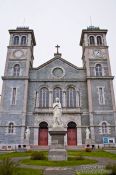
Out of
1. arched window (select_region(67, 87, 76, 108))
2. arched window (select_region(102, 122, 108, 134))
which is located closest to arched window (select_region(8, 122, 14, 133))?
arched window (select_region(67, 87, 76, 108))

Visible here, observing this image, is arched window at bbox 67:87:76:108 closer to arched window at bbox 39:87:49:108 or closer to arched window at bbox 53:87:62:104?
arched window at bbox 53:87:62:104

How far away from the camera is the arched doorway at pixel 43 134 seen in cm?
3366

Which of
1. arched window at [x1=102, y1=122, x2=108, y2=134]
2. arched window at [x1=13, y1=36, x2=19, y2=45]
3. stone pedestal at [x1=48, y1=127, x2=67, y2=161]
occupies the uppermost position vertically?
arched window at [x1=13, y1=36, x2=19, y2=45]

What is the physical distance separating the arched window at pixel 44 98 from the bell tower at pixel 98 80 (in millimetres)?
7324

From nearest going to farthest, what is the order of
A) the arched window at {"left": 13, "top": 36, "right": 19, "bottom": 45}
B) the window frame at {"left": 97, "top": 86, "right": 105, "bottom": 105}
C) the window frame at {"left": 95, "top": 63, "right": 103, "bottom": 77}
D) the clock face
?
the window frame at {"left": 97, "top": 86, "right": 105, "bottom": 105}
the window frame at {"left": 95, "top": 63, "right": 103, "bottom": 77}
the clock face
the arched window at {"left": 13, "top": 36, "right": 19, "bottom": 45}

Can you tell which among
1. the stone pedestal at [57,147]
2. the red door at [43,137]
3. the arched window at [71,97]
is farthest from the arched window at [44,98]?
the stone pedestal at [57,147]

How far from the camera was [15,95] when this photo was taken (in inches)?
1421

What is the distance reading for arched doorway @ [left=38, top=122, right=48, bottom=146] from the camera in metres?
33.7

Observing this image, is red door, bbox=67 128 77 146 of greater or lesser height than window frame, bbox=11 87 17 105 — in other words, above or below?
below

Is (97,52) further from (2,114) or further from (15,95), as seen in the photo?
(2,114)

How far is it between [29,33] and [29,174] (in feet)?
119

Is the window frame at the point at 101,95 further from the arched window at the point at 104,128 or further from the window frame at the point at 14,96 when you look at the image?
the window frame at the point at 14,96

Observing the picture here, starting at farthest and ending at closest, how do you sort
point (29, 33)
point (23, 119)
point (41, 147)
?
point (29, 33) < point (23, 119) < point (41, 147)

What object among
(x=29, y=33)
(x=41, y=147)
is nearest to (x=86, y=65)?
(x=29, y=33)
